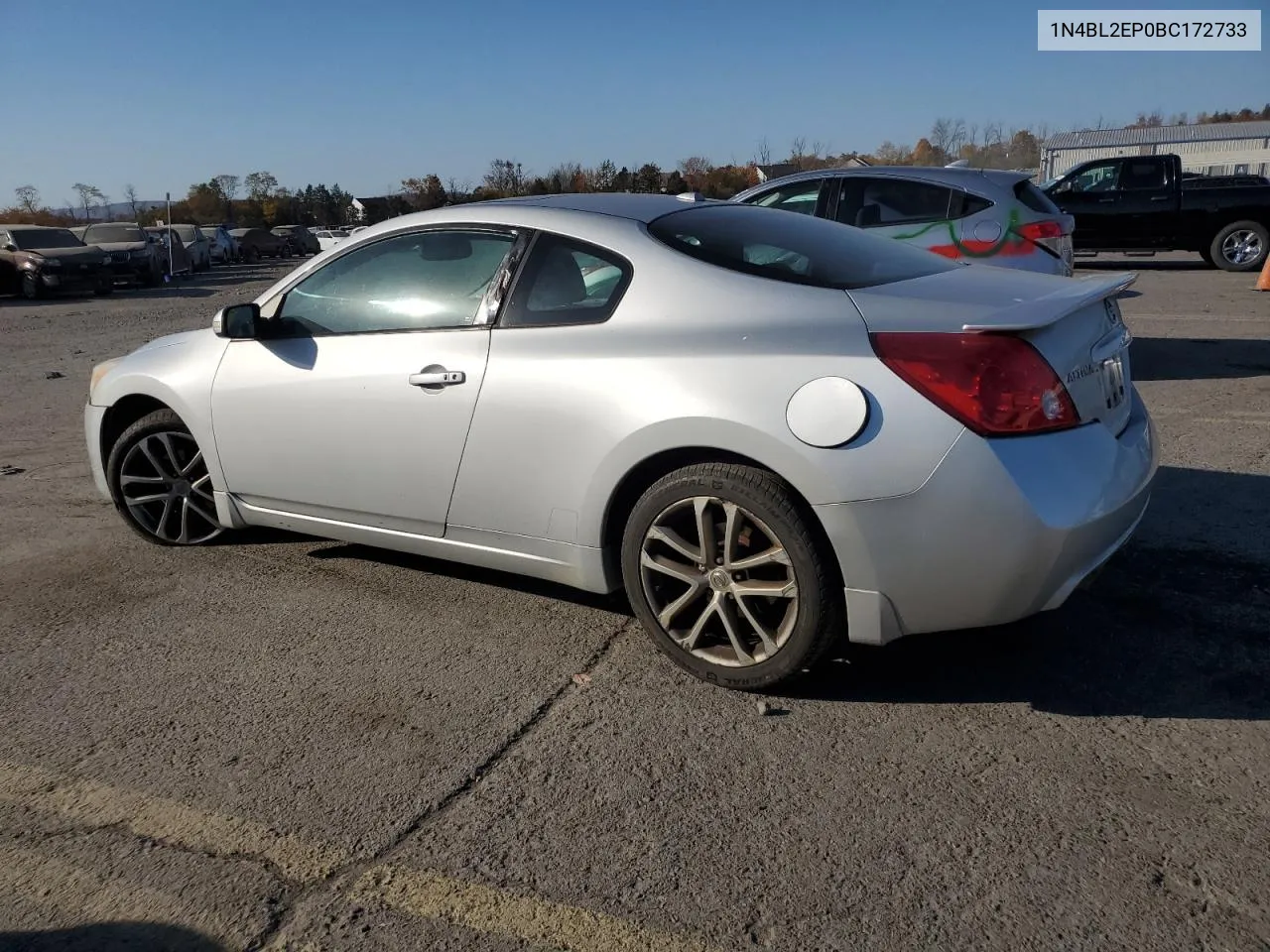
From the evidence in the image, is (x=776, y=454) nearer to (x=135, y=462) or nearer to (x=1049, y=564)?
(x=1049, y=564)

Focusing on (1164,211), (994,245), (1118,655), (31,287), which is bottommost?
(1118,655)

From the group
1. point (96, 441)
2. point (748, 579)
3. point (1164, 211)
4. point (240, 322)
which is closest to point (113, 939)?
point (748, 579)

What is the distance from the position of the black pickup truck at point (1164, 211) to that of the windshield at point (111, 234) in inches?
861

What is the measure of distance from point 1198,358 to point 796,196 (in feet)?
12.0

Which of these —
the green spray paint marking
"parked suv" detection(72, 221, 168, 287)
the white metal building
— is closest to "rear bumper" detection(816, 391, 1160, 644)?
the green spray paint marking

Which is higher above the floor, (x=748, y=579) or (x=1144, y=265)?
(x=748, y=579)

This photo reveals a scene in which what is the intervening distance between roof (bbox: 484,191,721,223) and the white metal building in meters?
51.2

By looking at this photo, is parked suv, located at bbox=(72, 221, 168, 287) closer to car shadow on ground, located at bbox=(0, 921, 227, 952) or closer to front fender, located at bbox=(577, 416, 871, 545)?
front fender, located at bbox=(577, 416, 871, 545)

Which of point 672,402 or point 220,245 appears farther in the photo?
point 220,245

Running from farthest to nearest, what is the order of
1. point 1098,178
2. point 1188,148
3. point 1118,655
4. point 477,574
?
point 1188,148, point 1098,178, point 477,574, point 1118,655

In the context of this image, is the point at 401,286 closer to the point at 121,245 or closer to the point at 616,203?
the point at 616,203

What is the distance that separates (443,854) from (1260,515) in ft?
12.9

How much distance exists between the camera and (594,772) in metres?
2.93

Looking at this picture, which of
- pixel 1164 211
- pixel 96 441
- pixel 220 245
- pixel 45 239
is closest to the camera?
pixel 96 441
